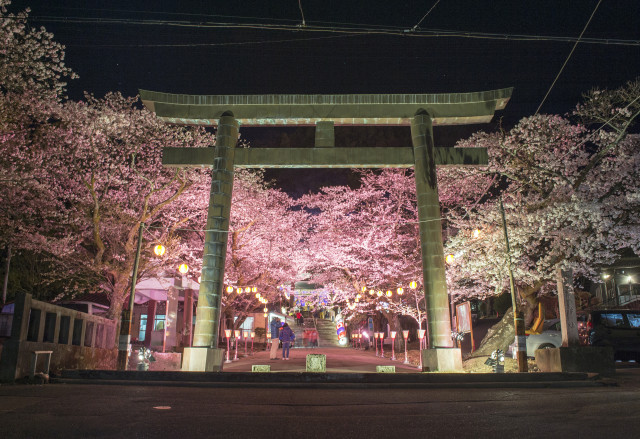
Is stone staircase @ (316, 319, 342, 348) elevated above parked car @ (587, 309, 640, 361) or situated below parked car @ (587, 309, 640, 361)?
below

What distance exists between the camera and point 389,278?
27.0 m

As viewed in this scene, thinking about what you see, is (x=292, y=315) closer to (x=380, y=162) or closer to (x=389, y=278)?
(x=389, y=278)

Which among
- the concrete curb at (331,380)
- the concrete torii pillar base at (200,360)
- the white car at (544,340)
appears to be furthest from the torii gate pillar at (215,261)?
the white car at (544,340)

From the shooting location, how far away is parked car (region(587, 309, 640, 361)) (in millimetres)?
17391

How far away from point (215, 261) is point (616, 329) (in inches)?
620

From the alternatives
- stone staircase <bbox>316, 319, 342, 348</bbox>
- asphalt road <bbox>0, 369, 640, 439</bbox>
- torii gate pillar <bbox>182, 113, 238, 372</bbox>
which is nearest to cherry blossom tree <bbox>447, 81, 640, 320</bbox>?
asphalt road <bbox>0, 369, 640, 439</bbox>

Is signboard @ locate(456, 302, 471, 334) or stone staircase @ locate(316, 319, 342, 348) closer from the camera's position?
signboard @ locate(456, 302, 471, 334)

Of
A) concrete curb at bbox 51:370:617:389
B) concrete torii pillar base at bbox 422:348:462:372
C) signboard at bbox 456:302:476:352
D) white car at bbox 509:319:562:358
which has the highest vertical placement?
signboard at bbox 456:302:476:352

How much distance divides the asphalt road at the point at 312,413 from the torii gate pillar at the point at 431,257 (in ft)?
12.0

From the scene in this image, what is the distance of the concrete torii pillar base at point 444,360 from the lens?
12445 mm

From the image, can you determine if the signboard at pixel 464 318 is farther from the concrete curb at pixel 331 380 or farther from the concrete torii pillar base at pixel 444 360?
the concrete curb at pixel 331 380

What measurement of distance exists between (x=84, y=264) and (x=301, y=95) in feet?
40.8

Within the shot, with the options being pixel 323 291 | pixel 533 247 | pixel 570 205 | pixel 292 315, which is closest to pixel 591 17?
pixel 570 205

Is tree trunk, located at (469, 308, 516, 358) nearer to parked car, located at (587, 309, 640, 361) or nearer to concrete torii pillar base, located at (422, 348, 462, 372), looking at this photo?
parked car, located at (587, 309, 640, 361)
